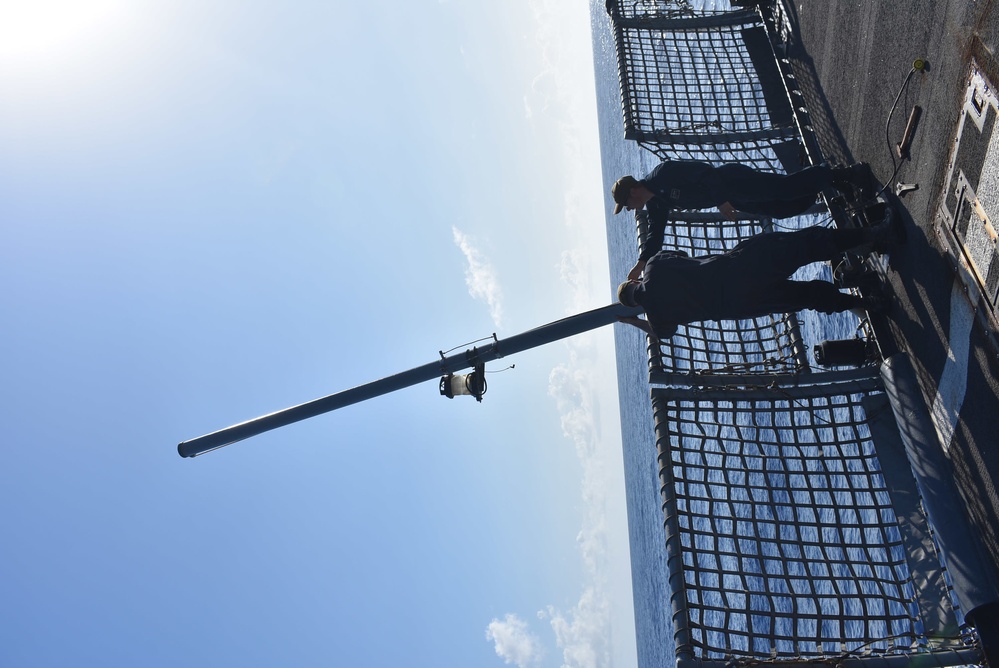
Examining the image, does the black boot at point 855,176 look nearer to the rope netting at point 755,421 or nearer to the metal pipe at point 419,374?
the rope netting at point 755,421

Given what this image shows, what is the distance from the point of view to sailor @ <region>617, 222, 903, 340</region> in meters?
3.60

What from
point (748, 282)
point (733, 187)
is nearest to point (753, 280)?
point (748, 282)

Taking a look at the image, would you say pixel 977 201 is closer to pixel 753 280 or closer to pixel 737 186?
pixel 753 280

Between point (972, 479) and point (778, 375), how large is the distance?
102cm

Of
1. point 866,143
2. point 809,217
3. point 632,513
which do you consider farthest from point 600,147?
point 866,143

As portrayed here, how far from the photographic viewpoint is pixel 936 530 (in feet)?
10.9

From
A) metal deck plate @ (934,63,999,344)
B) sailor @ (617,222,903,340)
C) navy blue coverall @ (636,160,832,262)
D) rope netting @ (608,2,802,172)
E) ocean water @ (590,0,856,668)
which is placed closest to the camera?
metal deck plate @ (934,63,999,344)

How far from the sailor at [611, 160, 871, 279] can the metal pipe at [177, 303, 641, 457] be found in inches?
18.4

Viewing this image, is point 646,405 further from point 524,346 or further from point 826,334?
point 524,346

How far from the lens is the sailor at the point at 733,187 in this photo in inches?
154

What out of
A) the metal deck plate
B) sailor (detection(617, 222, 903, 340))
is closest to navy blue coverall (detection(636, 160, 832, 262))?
sailor (detection(617, 222, 903, 340))

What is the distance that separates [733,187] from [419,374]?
5.98 ft

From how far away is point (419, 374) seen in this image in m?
4.25

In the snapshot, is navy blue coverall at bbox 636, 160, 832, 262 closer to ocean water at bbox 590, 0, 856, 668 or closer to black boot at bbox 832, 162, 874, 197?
black boot at bbox 832, 162, 874, 197
